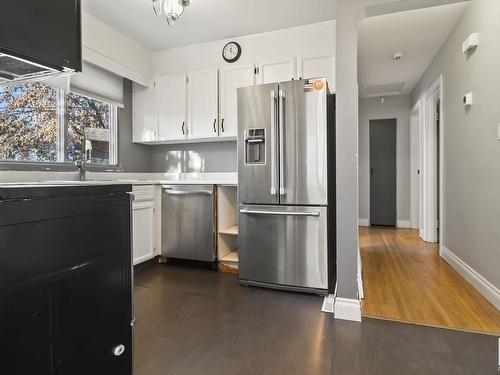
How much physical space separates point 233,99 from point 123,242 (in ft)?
8.16

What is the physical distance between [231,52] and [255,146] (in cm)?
140

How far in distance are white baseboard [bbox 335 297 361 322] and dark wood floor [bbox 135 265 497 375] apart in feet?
0.18

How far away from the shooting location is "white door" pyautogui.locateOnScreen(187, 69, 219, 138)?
339 cm

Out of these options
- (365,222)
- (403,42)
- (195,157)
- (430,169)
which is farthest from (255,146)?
(365,222)

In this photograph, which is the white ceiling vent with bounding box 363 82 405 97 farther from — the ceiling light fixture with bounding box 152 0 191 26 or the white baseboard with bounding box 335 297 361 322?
the white baseboard with bounding box 335 297 361 322

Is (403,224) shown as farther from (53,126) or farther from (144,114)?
(53,126)

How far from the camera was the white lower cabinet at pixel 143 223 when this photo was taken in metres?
3.02

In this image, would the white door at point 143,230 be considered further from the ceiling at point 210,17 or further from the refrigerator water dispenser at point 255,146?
the ceiling at point 210,17

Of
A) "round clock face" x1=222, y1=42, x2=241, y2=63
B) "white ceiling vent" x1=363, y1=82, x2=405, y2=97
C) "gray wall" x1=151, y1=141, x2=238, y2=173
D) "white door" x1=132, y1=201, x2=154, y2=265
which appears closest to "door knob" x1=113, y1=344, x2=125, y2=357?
"white door" x1=132, y1=201, x2=154, y2=265

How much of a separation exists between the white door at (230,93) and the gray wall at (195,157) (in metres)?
0.32

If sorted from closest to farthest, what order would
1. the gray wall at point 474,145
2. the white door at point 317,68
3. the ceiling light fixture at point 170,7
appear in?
the ceiling light fixture at point 170,7, the gray wall at point 474,145, the white door at point 317,68

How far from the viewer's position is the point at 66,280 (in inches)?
36.1

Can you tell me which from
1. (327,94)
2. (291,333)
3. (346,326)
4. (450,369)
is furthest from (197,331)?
(327,94)

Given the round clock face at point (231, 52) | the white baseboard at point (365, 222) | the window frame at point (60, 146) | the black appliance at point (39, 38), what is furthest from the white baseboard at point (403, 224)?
the black appliance at point (39, 38)
